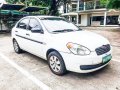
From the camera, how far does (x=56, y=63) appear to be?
4.34 meters

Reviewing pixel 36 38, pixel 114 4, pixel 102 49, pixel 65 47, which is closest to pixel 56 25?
pixel 36 38

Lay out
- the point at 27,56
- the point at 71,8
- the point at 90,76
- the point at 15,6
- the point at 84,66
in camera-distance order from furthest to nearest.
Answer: the point at 71,8, the point at 15,6, the point at 27,56, the point at 90,76, the point at 84,66

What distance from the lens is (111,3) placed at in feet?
58.3

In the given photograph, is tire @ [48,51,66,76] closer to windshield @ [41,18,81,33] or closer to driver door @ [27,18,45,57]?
driver door @ [27,18,45,57]

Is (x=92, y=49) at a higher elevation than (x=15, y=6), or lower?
lower

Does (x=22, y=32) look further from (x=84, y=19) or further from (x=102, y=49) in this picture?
(x=84, y=19)

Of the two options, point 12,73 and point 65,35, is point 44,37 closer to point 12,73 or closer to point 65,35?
point 65,35

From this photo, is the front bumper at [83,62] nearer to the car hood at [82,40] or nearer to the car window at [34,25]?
the car hood at [82,40]

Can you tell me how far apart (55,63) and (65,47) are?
2.13ft

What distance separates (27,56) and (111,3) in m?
14.4

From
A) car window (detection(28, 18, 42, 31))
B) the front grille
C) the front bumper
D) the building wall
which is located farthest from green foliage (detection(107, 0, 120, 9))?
the building wall

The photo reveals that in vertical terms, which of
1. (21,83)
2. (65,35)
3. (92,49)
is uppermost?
(65,35)

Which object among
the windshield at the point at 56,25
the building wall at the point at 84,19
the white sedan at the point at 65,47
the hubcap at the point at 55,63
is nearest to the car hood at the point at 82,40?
the white sedan at the point at 65,47

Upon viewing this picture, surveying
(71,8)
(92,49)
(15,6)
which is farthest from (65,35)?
(71,8)
